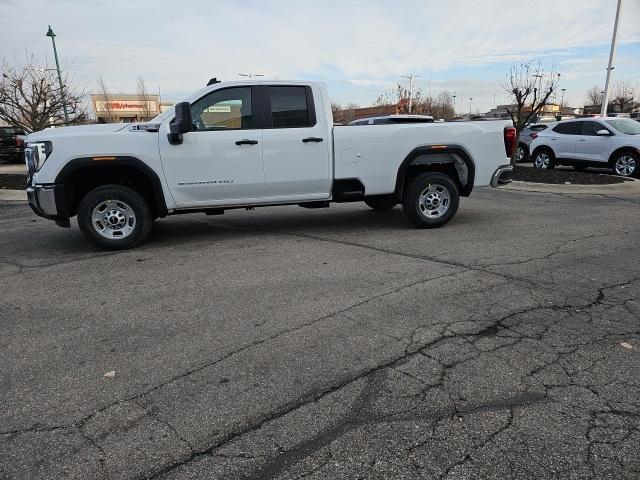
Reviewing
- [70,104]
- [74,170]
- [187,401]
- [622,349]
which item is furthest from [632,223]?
[70,104]

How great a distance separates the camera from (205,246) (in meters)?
6.97

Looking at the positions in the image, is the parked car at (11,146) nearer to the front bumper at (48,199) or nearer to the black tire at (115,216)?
the front bumper at (48,199)

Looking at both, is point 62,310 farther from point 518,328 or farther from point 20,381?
point 518,328

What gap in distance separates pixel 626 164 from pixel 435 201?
9359 millimetres

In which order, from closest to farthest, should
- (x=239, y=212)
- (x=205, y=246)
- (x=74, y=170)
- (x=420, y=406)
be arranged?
(x=420, y=406), (x=74, y=170), (x=205, y=246), (x=239, y=212)

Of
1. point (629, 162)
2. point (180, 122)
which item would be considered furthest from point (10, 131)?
point (629, 162)

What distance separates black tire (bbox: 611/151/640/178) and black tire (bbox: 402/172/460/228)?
892 cm

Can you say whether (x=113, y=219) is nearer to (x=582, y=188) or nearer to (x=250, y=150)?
(x=250, y=150)

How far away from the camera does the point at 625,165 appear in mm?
14109

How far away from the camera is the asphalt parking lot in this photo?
2.56 meters

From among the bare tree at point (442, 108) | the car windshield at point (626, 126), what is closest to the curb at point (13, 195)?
the car windshield at point (626, 126)

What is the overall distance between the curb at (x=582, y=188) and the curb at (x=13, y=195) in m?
11.8

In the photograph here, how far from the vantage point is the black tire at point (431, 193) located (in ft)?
24.9

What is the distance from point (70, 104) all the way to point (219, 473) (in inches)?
712
